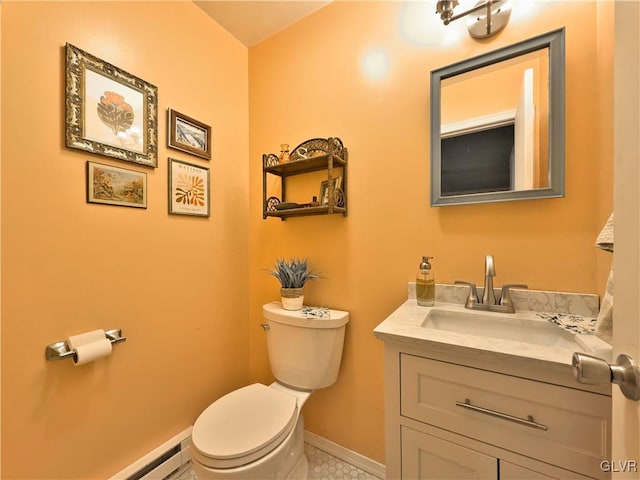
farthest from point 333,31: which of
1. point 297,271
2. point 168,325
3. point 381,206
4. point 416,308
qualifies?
point 168,325

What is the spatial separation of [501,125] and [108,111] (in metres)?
1.58

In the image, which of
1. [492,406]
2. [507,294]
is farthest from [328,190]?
[492,406]

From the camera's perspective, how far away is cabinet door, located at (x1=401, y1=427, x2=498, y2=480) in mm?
674

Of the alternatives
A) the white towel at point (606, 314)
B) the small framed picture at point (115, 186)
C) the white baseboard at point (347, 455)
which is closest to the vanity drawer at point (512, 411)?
the white towel at point (606, 314)

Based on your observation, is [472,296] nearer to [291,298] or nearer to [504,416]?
[504,416]

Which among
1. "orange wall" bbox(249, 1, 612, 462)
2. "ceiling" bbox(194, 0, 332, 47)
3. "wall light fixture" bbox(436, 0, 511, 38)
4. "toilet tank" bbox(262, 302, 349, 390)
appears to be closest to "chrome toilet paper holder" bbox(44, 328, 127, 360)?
"toilet tank" bbox(262, 302, 349, 390)

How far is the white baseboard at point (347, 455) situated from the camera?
4.12ft

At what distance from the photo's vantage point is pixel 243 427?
1.01 m

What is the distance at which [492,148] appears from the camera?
3.38ft

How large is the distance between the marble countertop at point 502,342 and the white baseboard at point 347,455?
2.86 feet

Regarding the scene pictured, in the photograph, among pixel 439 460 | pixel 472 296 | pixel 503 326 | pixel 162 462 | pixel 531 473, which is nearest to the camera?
pixel 531 473

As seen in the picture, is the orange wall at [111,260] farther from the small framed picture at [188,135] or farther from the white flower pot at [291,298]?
the white flower pot at [291,298]

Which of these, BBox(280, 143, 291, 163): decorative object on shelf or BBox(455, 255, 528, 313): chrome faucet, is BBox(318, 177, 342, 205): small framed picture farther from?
BBox(455, 255, 528, 313): chrome faucet

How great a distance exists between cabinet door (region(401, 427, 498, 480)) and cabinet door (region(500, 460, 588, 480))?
0.02m
